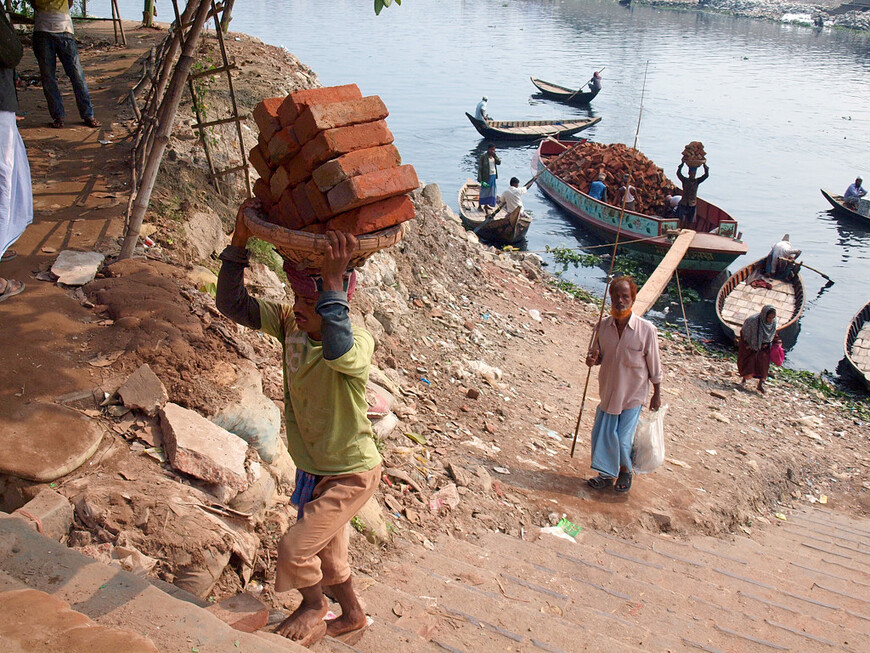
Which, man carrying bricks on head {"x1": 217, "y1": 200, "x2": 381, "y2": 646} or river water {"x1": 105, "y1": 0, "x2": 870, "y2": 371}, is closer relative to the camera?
man carrying bricks on head {"x1": 217, "y1": 200, "x2": 381, "y2": 646}

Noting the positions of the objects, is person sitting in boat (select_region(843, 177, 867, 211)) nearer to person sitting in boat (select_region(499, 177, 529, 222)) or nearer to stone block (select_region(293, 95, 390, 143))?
person sitting in boat (select_region(499, 177, 529, 222))

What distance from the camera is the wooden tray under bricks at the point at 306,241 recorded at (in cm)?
248

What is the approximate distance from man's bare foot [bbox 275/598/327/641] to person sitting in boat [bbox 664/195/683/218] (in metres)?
14.7

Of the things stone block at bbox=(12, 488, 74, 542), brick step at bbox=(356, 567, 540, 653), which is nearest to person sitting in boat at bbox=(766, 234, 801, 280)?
brick step at bbox=(356, 567, 540, 653)

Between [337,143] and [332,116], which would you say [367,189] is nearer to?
[337,143]

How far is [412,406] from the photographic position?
5.94m

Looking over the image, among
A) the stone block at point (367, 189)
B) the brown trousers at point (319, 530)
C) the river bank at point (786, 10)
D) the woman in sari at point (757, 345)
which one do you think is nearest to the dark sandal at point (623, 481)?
the brown trousers at point (319, 530)

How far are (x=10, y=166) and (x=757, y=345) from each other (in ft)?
29.4

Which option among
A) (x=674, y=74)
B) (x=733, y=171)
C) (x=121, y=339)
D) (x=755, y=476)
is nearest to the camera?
(x=121, y=339)

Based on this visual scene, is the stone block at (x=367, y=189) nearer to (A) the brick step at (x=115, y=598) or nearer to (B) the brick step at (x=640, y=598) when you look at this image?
(A) the brick step at (x=115, y=598)

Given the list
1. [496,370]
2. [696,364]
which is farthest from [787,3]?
[496,370]

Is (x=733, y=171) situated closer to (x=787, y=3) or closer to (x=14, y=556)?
(x=14, y=556)

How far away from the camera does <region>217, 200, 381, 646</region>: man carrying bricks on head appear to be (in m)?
2.48

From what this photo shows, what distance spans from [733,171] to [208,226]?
25.0m
